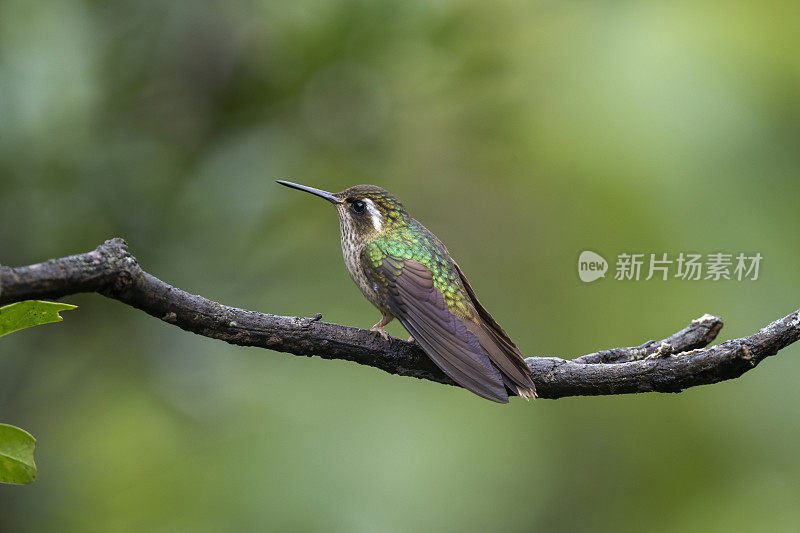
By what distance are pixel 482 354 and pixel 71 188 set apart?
2320mm

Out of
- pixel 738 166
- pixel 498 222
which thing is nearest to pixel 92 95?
pixel 498 222

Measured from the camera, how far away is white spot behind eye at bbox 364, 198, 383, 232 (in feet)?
11.4

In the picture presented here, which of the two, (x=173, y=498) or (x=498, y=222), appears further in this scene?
(x=498, y=222)

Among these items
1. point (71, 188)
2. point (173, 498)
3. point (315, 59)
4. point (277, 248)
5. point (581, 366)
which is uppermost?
point (315, 59)

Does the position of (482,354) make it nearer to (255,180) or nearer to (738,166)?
(255,180)

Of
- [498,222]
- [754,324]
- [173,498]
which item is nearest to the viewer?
[173,498]

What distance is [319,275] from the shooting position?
5.00m

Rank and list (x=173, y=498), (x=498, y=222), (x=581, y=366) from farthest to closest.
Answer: (x=498, y=222)
(x=173, y=498)
(x=581, y=366)

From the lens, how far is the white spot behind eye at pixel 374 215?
11.4ft

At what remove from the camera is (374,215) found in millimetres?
3488

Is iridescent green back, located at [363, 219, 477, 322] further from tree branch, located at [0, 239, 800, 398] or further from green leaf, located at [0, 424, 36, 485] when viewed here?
green leaf, located at [0, 424, 36, 485]
